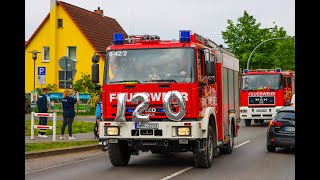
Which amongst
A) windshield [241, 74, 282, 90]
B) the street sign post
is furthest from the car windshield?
windshield [241, 74, 282, 90]

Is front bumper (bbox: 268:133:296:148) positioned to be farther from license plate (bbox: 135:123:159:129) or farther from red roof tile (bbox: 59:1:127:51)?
red roof tile (bbox: 59:1:127:51)

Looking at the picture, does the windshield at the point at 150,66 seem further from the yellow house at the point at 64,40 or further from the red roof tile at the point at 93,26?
the red roof tile at the point at 93,26

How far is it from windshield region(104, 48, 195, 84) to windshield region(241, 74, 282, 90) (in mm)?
18793

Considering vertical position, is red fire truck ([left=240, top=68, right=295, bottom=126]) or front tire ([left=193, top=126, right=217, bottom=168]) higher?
red fire truck ([left=240, top=68, right=295, bottom=126])

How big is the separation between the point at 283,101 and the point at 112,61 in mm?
19660

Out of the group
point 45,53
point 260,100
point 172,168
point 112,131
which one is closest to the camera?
point 112,131

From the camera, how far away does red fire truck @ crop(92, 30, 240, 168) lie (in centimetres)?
1266

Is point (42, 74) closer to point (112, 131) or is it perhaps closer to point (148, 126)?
point (112, 131)

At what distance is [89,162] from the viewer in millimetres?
14961

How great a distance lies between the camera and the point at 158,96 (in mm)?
12766

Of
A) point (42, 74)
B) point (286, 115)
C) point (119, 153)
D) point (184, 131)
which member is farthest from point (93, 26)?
point (184, 131)

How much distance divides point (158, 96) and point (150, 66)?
2.39 feet

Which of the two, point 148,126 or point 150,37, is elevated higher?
point 150,37
